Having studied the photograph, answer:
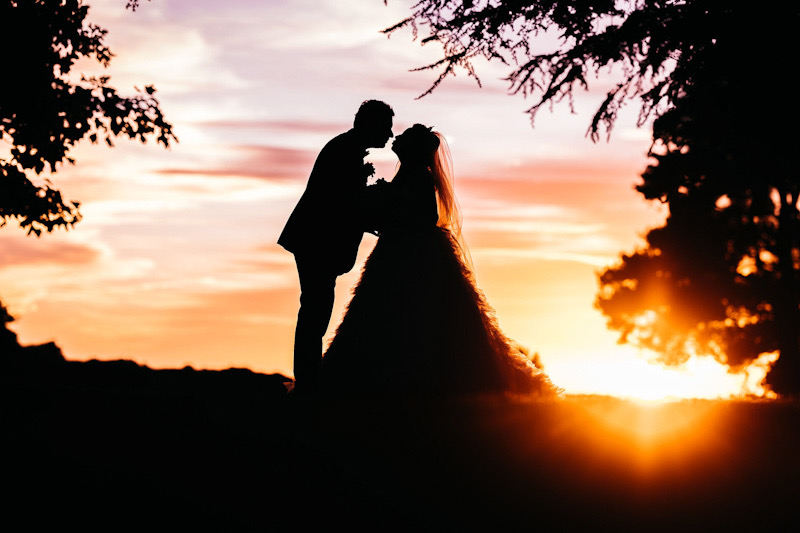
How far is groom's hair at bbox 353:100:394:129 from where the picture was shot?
9055mm

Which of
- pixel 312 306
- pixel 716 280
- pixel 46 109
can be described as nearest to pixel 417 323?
pixel 312 306

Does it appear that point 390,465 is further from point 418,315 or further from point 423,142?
point 423,142

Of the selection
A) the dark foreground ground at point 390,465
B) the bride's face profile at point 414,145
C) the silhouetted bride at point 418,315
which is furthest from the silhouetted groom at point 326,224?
the dark foreground ground at point 390,465

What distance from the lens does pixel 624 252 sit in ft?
111

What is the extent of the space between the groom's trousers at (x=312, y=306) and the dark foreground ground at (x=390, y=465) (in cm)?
60

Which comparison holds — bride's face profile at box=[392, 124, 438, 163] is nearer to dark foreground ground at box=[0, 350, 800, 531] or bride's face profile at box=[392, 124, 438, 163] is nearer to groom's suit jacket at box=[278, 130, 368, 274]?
groom's suit jacket at box=[278, 130, 368, 274]

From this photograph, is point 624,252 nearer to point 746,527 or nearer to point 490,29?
point 490,29

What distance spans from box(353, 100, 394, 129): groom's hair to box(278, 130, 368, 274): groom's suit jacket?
0.16m

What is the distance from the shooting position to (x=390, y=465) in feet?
22.8

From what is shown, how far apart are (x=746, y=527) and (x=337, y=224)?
15.4 feet

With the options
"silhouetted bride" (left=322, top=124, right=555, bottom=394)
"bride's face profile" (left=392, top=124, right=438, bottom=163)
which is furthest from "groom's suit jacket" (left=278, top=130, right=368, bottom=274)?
"bride's face profile" (left=392, top=124, right=438, bottom=163)

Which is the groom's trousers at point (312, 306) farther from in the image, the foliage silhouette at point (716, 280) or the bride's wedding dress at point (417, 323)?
the foliage silhouette at point (716, 280)

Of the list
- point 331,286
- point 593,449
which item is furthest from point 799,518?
point 331,286

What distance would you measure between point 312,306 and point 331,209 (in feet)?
3.32
